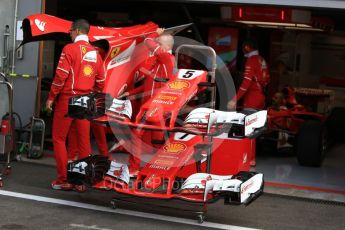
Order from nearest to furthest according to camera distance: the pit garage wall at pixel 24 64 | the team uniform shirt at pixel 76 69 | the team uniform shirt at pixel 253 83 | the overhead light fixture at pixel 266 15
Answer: the team uniform shirt at pixel 76 69 < the pit garage wall at pixel 24 64 < the team uniform shirt at pixel 253 83 < the overhead light fixture at pixel 266 15

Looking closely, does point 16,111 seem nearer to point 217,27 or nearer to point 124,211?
point 124,211

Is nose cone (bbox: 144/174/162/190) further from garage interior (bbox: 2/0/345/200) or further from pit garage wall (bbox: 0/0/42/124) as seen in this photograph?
garage interior (bbox: 2/0/345/200)

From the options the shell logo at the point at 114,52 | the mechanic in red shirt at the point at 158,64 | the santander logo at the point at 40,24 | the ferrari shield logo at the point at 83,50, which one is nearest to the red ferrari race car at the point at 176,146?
the mechanic in red shirt at the point at 158,64

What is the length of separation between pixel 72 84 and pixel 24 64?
2.70 meters

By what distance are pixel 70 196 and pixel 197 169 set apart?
1565 mm

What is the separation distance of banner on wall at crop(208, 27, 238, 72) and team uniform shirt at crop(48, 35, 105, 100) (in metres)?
7.03

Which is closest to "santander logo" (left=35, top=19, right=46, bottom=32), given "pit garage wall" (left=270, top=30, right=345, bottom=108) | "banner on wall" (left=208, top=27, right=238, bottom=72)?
"banner on wall" (left=208, top=27, right=238, bottom=72)

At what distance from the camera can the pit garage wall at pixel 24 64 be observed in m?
10.2

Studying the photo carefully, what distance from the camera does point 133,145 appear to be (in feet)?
25.8

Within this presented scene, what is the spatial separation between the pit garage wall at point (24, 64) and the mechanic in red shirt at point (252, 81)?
359 centimetres

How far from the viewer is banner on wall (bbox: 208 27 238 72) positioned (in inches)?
580

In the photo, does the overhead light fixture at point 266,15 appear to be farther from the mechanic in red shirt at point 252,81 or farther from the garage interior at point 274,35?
the garage interior at point 274,35

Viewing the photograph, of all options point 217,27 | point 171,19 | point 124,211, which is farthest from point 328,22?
point 124,211

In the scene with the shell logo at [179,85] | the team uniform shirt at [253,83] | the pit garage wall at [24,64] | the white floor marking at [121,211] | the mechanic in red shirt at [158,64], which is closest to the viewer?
the white floor marking at [121,211]
